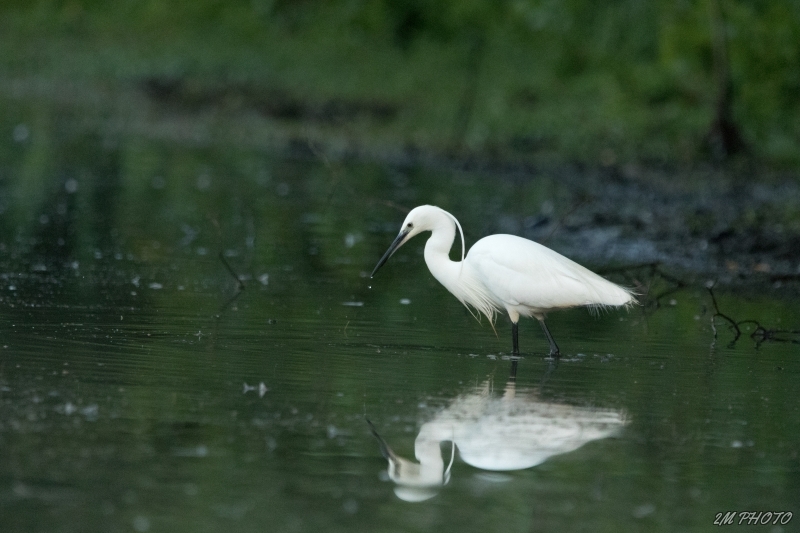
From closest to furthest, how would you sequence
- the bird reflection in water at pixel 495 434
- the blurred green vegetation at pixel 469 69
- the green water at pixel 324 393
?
the green water at pixel 324 393
the bird reflection in water at pixel 495 434
the blurred green vegetation at pixel 469 69

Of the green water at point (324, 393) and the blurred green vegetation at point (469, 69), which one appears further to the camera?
the blurred green vegetation at point (469, 69)

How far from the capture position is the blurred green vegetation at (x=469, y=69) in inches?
1050

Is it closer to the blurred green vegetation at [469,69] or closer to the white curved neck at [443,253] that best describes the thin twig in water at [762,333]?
the white curved neck at [443,253]

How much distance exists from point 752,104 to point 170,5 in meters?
28.5

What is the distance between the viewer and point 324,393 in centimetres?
772

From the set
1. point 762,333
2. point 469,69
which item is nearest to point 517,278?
point 762,333

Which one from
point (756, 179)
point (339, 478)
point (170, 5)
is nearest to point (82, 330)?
point (339, 478)

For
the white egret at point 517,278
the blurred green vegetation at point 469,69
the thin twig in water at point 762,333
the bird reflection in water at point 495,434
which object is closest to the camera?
the bird reflection in water at point 495,434

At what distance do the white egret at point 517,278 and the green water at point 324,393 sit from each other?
1.03ft

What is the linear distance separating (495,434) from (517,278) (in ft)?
8.99

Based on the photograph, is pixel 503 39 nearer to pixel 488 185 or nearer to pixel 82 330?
pixel 488 185

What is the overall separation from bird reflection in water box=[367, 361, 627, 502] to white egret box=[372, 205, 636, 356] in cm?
150

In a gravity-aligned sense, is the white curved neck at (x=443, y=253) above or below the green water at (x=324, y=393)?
above

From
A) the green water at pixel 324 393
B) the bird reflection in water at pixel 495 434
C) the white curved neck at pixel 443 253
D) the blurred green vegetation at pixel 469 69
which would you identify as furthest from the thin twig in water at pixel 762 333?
the blurred green vegetation at pixel 469 69
